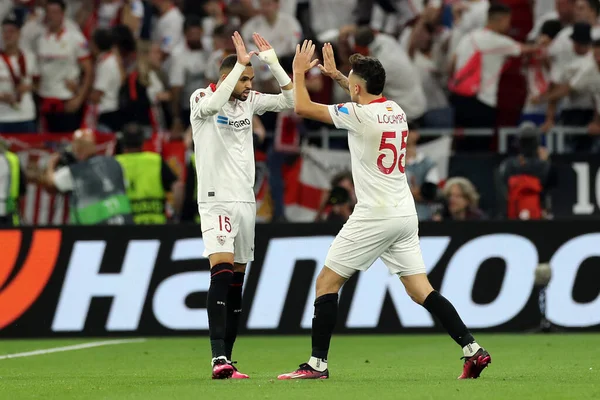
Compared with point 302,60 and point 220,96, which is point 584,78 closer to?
point 302,60

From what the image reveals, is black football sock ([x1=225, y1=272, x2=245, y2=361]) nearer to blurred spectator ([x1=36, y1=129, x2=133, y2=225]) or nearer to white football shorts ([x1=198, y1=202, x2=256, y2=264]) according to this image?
white football shorts ([x1=198, y1=202, x2=256, y2=264])

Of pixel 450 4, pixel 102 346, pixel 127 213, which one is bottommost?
pixel 102 346

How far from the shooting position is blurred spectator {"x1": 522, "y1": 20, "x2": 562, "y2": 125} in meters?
18.0

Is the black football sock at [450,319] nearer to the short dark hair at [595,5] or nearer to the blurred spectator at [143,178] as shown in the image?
the blurred spectator at [143,178]

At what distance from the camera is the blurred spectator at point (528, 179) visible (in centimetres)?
1598

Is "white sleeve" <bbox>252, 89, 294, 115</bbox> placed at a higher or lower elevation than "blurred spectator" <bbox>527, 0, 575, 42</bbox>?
lower

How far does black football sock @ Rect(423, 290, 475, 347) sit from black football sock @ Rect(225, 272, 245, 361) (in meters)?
1.55

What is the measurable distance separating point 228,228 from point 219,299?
0.55 meters

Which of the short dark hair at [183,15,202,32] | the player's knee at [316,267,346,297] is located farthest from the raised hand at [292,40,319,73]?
the short dark hair at [183,15,202,32]

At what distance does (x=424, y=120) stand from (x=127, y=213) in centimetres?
472

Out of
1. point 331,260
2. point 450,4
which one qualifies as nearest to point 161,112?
point 450,4

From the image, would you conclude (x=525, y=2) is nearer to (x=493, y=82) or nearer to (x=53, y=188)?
(x=493, y=82)

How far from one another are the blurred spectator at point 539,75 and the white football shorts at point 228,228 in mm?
8902

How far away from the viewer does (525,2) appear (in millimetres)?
18609
